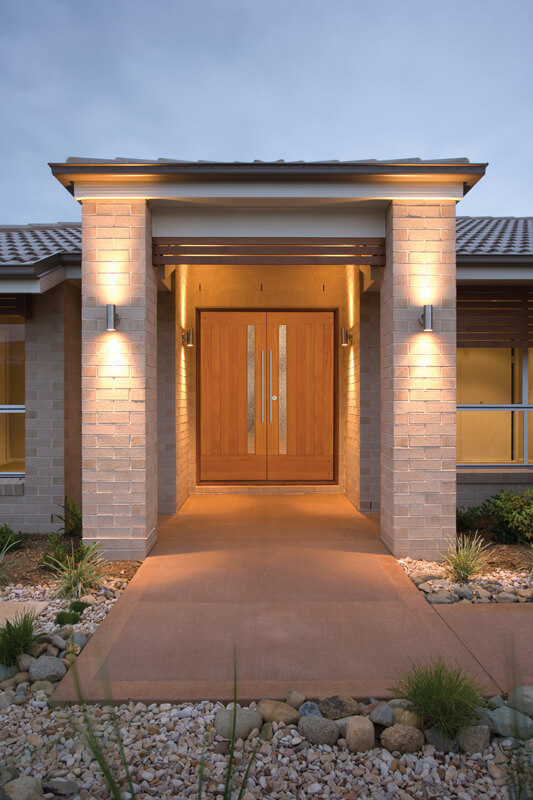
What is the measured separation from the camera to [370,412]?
23.7ft

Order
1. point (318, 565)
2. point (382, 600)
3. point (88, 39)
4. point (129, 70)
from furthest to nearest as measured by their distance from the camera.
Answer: point (129, 70) < point (88, 39) < point (318, 565) < point (382, 600)

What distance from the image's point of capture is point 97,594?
4449mm

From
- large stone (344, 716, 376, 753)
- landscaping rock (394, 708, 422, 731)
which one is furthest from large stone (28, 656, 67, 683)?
landscaping rock (394, 708, 422, 731)

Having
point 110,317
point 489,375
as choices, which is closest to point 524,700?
point 110,317

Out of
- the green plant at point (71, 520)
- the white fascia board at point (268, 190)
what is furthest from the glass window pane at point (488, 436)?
the green plant at point (71, 520)

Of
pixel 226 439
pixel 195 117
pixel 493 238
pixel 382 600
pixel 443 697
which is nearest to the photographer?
pixel 443 697

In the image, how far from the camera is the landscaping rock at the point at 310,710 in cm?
277

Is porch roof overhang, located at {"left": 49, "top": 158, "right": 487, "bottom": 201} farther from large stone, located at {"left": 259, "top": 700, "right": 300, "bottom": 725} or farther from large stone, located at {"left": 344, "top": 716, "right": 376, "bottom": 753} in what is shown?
large stone, located at {"left": 344, "top": 716, "right": 376, "bottom": 753}

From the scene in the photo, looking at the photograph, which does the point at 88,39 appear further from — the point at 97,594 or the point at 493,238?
the point at 97,594

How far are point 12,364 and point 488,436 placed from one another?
19.8ft

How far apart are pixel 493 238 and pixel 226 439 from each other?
4.83 meters

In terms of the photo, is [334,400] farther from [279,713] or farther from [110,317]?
[279,713]

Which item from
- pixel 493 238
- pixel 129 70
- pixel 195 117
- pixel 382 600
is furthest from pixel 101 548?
pixel 195 117

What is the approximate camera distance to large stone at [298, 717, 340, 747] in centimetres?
259
